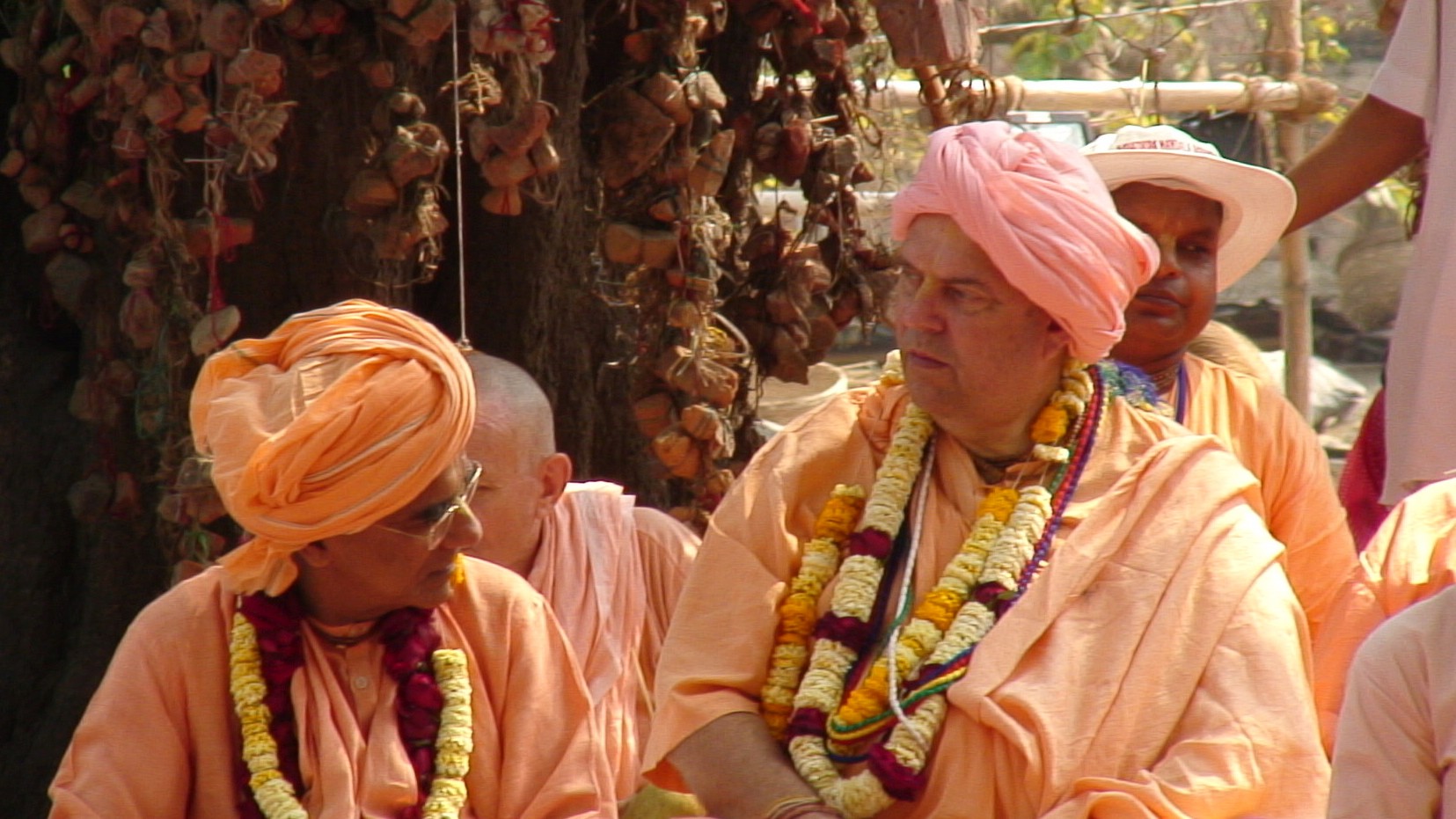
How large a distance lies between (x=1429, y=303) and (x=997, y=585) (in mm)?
1674

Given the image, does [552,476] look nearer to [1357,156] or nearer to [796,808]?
[796,808]

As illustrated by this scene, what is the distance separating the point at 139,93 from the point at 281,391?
→ 3.00ft

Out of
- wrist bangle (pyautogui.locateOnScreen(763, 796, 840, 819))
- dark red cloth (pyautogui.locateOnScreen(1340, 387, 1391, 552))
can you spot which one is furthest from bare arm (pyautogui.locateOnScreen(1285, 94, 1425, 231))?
wrist bangle (pyautogui.locateOnScreen(763, 796, 840, 819))

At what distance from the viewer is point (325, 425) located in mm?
3066

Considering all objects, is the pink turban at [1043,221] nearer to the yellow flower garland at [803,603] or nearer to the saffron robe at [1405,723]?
the yellow flower garland at [803,603]

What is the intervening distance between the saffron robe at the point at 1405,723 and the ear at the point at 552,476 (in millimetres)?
1929

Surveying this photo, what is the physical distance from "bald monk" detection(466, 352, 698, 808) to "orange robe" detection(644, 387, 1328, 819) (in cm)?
62

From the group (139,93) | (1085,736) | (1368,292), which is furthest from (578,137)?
(1368,292)

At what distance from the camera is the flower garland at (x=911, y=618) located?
3309 millimetres

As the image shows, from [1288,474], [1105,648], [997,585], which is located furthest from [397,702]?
[1288,474]

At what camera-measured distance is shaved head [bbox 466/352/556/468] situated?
4.14m

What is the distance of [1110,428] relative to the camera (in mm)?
3592

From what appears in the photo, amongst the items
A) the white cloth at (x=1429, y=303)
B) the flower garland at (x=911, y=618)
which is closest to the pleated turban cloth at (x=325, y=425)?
the flower garland at (x=911, y=618)

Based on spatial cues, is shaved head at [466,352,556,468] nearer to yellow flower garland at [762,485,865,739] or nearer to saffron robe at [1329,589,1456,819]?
yellow flower garland at [762,485,865,739]
